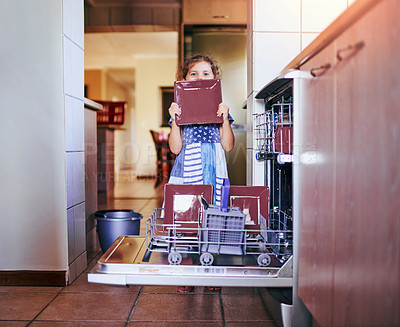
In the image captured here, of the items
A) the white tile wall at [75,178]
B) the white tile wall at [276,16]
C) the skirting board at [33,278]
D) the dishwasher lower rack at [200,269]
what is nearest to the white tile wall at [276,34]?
the white tile wall at [276,16]

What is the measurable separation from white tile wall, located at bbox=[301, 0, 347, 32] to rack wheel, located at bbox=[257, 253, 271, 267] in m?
1.18

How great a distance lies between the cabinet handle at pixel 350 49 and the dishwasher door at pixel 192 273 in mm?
586

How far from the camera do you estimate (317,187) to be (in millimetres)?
1035

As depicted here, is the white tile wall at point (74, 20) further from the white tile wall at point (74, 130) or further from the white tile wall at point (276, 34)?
the white tile wall at point (276, 34)

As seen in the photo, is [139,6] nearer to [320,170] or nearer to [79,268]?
[79,268]

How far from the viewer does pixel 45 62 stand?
71.4 inches

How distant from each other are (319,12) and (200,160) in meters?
0.90

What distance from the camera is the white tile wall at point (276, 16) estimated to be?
1856 millimetres

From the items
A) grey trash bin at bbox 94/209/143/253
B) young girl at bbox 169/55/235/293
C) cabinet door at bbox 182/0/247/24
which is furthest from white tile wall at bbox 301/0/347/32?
cabinet door at bbox 182/0/247/24

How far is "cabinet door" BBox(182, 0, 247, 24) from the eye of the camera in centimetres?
460

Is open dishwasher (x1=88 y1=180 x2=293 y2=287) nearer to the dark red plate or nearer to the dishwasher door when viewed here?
the dishwasher door

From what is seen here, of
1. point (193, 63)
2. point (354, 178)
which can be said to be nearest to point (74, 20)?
point (193, 63)

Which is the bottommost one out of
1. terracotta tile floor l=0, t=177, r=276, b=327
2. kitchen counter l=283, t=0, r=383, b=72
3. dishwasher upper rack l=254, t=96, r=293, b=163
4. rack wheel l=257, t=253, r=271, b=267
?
terracotta tile floor l=0, t=177, r=276, b=327

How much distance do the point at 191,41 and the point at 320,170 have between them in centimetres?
397
